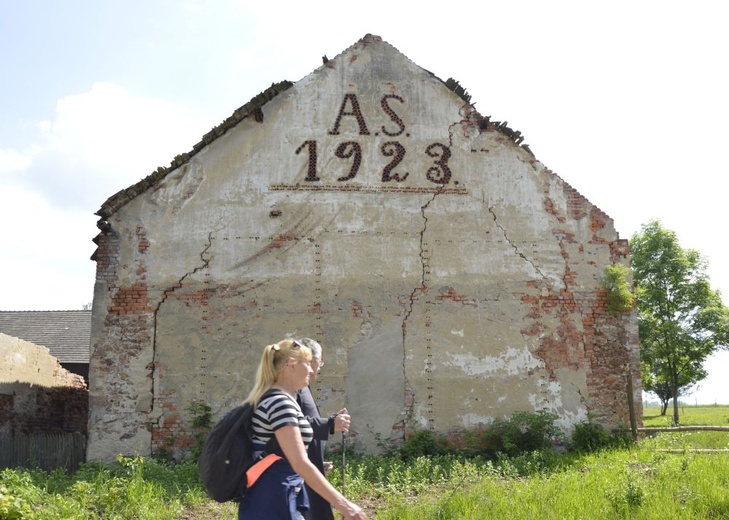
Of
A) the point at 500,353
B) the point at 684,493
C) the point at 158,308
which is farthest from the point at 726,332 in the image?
the point at 158,308

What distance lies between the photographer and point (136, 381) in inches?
412

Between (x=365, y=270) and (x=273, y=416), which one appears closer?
(x=273, y=416)

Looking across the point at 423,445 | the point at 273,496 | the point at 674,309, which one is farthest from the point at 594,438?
the point at 674,309

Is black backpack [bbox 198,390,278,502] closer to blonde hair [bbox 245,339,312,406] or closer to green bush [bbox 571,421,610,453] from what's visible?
blonde hair [bbox 245,339,312,406]

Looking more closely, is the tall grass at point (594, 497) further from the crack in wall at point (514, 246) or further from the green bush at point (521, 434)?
the crack in wall at point (514, 246)

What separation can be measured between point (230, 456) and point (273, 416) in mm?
324

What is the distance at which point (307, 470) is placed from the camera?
3.41 m

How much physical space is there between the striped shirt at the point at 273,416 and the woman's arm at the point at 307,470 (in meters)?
0.05

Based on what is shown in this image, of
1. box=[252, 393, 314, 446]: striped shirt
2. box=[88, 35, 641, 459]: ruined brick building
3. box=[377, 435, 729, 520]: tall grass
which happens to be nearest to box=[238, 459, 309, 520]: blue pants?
box=[252, 393, 314, 446]: striped shirt

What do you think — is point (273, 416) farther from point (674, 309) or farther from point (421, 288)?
point (674, 309)

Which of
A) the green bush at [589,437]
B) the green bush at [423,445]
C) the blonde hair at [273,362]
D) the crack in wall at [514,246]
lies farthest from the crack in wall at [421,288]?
the blonde hair at [273,362]

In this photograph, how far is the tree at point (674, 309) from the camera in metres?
24.0

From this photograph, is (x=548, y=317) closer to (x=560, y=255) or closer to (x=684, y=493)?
(x=560, y=255)

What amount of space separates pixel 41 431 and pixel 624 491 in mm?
12111
